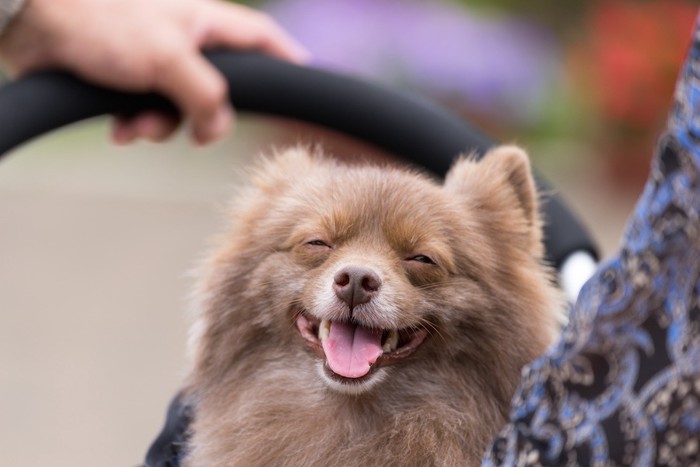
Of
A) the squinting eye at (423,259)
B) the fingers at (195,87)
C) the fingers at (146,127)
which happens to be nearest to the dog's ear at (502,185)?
the squinting eye at (423,259)

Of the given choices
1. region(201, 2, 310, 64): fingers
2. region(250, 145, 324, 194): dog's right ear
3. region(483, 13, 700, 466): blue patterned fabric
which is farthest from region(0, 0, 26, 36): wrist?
region(483, 13, 700, 466): blue patterned fabric

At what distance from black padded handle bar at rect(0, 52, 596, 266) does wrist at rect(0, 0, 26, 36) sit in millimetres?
224

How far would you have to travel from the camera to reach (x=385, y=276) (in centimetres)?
177

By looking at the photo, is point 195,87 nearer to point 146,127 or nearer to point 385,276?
point 146,127

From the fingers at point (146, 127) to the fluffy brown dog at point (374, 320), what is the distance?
1.20ft

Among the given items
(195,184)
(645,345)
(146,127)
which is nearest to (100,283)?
(195,184)

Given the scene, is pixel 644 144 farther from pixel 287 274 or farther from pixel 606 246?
pixel 287 274

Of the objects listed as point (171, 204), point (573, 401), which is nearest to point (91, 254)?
point (171, 204)

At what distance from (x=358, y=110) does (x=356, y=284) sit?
620mm

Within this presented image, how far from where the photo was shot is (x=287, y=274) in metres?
1.88

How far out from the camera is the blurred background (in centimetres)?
514

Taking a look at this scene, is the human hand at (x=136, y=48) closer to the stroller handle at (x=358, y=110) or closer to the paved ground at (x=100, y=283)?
the stroller handle at (x=358, y=110)

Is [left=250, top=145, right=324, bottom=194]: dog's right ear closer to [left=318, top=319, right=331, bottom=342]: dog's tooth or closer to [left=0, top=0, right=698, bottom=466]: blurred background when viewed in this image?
[left=318, top=319, right=331, bottom=342]: dog's tooth

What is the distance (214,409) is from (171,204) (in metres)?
4.53
